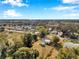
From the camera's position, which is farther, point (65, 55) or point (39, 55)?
point (39, 55)

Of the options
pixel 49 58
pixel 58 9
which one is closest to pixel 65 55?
pixel 49 58

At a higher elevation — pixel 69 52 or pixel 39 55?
pixel 69 52

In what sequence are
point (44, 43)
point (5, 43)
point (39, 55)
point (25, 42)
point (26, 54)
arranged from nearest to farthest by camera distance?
point (26, 54) < point (39, 55) < point (5, 43) < point (25, 42) < point (44, 43)

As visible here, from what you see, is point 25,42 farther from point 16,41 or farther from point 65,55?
point 65,55

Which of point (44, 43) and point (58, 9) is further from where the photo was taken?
point (58, 9)

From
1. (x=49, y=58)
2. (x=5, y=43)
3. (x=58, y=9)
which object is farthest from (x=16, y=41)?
(x=58, y=9)

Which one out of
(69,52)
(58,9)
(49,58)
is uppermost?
(58,9)

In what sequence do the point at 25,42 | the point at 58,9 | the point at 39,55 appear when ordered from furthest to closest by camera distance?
1. the point at 58,9
2. the point at 25,42
3. the point at 39,55

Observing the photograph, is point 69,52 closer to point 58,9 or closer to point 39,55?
point 39,55

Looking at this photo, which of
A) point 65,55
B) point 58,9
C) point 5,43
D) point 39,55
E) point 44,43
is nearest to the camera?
point 65,55
